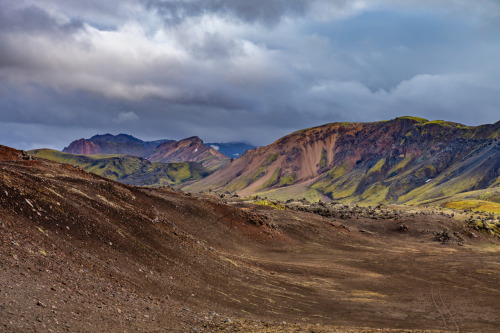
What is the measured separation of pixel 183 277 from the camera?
24922 millimetres

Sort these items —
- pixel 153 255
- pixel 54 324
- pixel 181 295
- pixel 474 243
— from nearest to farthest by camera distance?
1. pixel 54 324
2. pixel 181 295
3. pixel 153 255
4. pixel 474 243

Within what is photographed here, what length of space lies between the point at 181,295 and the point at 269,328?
20.7 feet

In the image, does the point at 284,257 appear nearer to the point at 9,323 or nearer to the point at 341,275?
the point at 341,275

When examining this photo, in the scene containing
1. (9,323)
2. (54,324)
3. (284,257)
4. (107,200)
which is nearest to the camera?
(9,323)

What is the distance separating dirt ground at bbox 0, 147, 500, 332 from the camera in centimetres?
1490

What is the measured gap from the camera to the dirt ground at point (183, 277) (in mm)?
14898

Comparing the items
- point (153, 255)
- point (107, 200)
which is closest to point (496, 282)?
point (153, 255)

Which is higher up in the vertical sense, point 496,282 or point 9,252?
point 9,252

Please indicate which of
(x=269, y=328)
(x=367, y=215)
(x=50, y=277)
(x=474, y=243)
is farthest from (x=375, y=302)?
(x=367, y=215)

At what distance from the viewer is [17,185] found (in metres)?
22.2

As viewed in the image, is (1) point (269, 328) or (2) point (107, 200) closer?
(1) point (269, 328)

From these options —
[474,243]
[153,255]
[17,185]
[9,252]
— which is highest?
[17,185]

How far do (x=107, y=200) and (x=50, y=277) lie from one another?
17.4 m

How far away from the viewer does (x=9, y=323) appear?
433 inches
